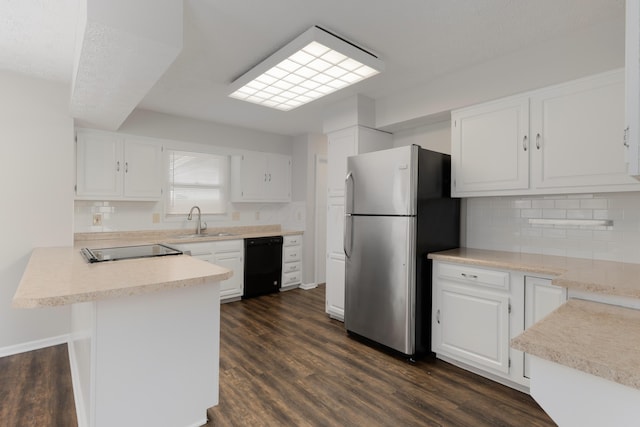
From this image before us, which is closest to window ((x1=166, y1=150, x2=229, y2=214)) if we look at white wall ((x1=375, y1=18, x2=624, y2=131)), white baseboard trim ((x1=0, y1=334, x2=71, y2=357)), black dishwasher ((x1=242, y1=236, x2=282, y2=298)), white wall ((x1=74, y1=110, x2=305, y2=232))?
white wall ((x1=74, y1=110, x2=305, y2=232))

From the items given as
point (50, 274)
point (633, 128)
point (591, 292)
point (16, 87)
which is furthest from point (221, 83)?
point (591, 292)

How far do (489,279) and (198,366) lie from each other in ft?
6.43

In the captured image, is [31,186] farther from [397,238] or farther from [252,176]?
[397,238]

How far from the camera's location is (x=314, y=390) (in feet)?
6.97

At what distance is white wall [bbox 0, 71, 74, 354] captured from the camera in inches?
106

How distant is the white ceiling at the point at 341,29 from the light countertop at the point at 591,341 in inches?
67.8

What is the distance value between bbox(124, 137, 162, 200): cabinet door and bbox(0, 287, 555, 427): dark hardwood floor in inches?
66.6

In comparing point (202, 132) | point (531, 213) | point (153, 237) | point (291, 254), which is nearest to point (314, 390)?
point (531, 213)

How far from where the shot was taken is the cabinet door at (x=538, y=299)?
6.45 ft

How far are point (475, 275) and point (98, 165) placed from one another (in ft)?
12.4

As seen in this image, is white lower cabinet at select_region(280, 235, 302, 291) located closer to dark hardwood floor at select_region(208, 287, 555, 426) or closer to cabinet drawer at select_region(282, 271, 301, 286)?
cabinet drawer at select_region(282, 271, 301, 286)

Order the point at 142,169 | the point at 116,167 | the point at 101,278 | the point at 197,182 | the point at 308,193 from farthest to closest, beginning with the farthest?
1. the point at 308,193
2. the point at 197,182
3. the point at 142,169
4. the point at 116,167
5. the point at 101,278

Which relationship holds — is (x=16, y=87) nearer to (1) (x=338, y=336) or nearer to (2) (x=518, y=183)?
(1) (x=338, y=336)

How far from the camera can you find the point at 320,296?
4.41m
